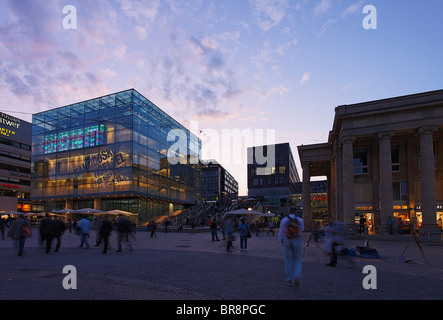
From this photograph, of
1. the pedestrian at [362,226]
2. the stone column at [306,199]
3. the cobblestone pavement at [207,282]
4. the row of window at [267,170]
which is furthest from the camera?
the row of window at [267,170]

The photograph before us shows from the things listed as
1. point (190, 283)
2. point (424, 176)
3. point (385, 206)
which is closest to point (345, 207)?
point (385, 206)

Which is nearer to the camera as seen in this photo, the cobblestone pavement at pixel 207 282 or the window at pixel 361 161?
the cobblestone pavement at pixel 207 282

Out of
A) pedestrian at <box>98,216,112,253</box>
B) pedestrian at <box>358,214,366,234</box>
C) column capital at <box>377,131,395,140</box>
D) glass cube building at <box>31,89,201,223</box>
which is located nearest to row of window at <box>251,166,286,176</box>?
glass cube building at <box>31,89,201,223</box>

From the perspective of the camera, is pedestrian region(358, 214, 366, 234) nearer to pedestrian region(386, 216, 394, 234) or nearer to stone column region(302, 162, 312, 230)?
pedestrian region(386, 216, 394, 234)

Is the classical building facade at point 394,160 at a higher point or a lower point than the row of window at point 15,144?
lower

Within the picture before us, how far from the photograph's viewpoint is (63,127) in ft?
189

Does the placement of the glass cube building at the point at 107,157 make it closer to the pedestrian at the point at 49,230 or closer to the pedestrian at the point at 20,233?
the pedestrian at the point at 49,230

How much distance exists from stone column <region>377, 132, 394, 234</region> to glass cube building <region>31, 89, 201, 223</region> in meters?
35.0

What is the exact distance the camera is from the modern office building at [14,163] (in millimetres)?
71875

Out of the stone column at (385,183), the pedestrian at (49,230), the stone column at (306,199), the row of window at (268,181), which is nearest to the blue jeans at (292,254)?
the pedestrian at (49,230)

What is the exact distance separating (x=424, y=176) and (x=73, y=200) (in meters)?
54.2

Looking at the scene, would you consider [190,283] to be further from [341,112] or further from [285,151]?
[285,151]

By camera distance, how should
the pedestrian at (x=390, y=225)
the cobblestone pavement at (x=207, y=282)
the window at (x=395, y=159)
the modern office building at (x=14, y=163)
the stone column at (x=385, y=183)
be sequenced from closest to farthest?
the cobblestone pavement at (x=207, y=282) < the pedestrian at (x=390, y=225) < the stone column at (x=385, y=183) < the window at (x=395, y=159) < the modern office building at (x=14, y=163)

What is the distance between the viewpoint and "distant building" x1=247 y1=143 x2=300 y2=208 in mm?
98188
